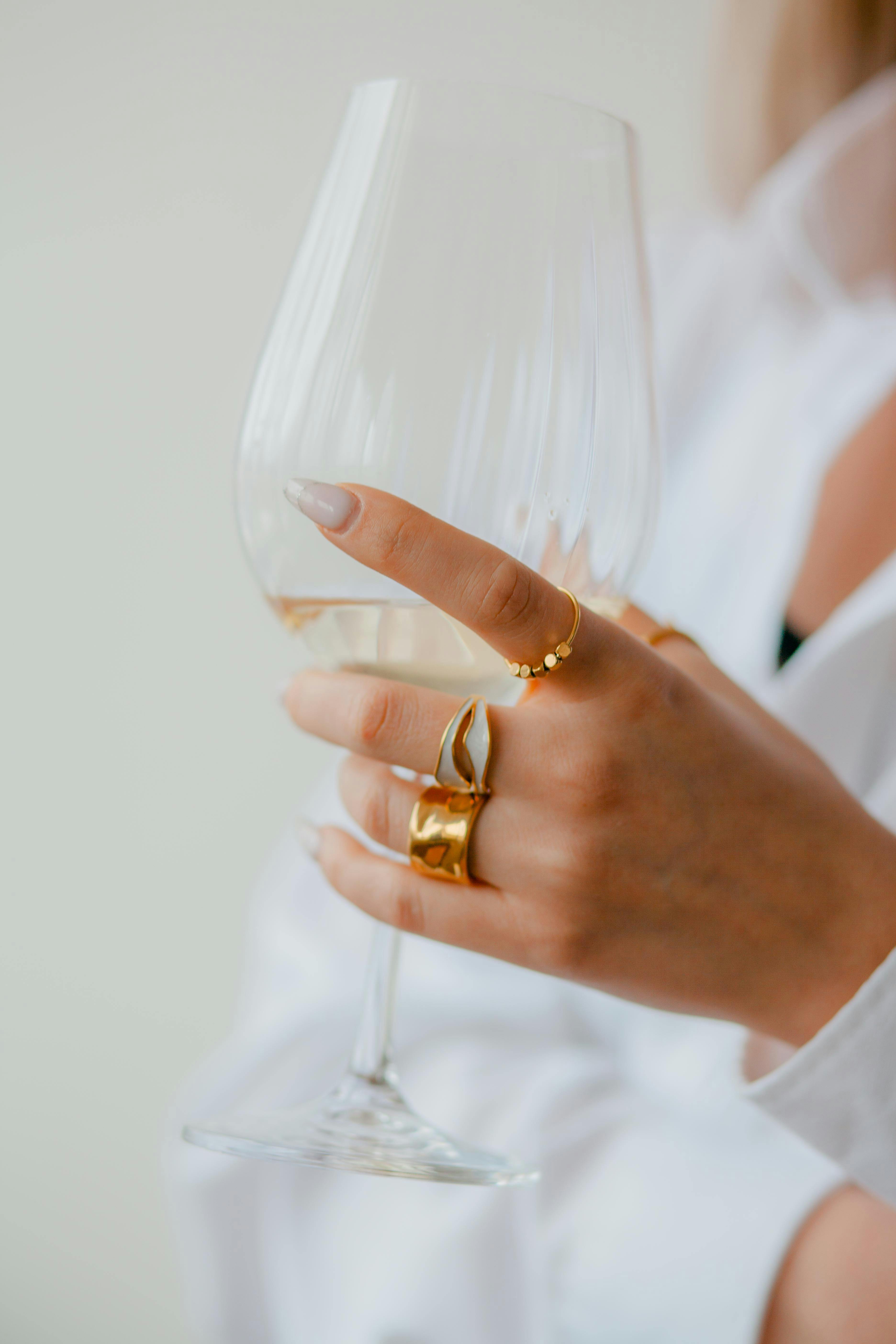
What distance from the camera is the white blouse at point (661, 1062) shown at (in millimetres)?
505

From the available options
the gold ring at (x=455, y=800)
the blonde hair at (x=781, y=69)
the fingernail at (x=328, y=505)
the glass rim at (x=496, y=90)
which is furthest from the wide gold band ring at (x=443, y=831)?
the blonde hair at (x=781, y=69)

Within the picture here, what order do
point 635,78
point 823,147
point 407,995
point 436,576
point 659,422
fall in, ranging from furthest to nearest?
1. point 635,78
2. point 823,147
3. point 407,995
4. point 659,422
5. point 436,576

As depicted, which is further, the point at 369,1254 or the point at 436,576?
the point at 369,1254

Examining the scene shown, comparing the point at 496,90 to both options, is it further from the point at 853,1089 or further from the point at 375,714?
the point at 853,1089

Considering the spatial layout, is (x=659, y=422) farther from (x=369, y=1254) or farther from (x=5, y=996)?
(x=5, y=996)

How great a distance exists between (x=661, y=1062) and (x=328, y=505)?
1.66ft

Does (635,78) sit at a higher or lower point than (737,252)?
higher

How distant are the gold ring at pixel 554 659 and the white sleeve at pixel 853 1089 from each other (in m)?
0.18

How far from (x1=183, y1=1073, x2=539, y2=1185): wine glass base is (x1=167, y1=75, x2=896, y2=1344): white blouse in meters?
0.13

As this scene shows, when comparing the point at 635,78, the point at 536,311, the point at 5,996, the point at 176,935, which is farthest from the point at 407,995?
the point at 635,78

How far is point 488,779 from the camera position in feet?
1.14

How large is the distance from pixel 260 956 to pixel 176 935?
1.80 ft

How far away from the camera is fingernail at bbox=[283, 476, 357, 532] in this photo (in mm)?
299

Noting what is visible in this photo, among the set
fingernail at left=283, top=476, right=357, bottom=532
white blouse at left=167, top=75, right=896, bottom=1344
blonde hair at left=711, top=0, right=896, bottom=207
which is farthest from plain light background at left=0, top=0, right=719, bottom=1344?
fingernail at left=283, top=476, right=357, bottom=532
